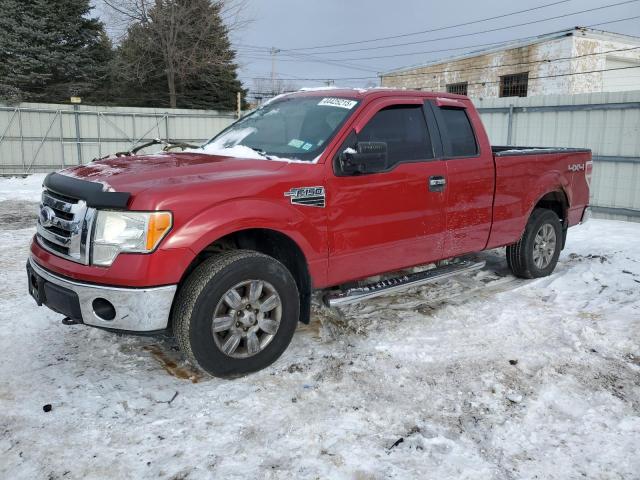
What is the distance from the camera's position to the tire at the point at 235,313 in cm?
318

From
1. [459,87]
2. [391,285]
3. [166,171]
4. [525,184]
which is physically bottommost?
[391,285]

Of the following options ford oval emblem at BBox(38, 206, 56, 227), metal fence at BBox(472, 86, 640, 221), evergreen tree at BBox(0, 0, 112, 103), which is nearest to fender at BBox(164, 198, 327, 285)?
ford oval emblem at BBox(38, 206, 56, 227)

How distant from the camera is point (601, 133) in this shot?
34.7 ft

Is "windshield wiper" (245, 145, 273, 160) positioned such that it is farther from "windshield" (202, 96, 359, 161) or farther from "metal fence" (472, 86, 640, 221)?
"metal fence" (472, 86, 640, 221)

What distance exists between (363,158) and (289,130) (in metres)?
0.80

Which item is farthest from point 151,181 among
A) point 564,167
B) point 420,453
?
point 564,167

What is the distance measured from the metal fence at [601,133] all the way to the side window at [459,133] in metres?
6.85

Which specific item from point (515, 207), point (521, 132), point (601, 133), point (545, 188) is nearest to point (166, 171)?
point (515, 207)

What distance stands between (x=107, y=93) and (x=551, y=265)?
26.5 metres

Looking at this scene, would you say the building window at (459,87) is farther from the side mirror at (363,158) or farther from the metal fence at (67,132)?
the side mirror at (363,158)

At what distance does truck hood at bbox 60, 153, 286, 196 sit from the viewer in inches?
125

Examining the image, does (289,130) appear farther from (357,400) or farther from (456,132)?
(357,400)

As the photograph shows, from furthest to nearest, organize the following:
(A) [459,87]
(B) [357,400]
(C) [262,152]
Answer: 1. (A) [459,87]
2. (C) [262,152]
3. (B) [357,400]

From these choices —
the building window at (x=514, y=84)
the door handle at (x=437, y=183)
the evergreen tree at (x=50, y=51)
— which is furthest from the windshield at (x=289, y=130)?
the building window at (x=514, y=84)
